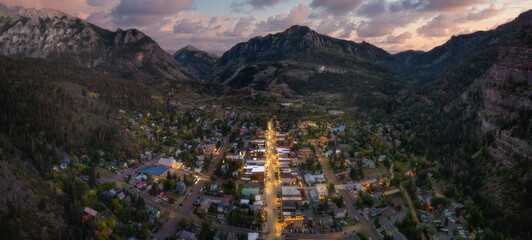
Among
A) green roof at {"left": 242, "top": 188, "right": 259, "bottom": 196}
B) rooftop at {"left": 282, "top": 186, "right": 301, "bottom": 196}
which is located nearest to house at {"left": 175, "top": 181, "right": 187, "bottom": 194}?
green roof at {"left": 242, "top": 188, "right": 259, "bottom": 196}

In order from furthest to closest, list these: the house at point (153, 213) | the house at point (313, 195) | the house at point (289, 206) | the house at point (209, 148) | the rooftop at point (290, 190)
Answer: the house at point (209, 148)
the rooftop at point (290, 190)
the house at point (313, 195)
the house at point (289, 206)
the house at point (153, 213)

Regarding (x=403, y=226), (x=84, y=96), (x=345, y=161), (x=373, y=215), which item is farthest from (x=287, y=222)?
(x=84, y=96)

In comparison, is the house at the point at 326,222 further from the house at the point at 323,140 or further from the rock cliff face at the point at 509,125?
the house at the point at 323,140

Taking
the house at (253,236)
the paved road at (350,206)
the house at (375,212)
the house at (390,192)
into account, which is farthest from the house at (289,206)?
the house at (390,192)

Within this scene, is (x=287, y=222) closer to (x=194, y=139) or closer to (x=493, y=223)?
(x=493, y=223)

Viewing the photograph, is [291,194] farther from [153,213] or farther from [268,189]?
[153,213]

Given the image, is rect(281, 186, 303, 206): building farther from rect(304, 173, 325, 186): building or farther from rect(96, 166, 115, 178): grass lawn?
rect(96, 166, 115, 178): grass lawn
